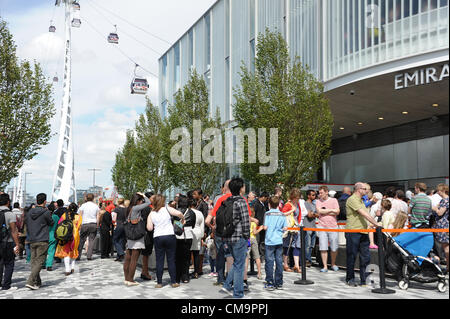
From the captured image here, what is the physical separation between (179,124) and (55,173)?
684 inches

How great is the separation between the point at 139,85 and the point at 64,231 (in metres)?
37.4

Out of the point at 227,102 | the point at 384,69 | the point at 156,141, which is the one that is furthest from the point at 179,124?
the point at 384,69

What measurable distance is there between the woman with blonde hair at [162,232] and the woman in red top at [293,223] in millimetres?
2927

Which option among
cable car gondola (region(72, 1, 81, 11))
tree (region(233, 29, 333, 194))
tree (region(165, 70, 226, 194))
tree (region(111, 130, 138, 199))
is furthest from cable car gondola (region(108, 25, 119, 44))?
tree (region(233, 29, 333, 194))

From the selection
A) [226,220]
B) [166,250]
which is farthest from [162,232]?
[226,220]

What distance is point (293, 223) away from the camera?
11.7 metres

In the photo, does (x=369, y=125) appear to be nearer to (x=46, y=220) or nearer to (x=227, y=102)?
(x=227, y=102)

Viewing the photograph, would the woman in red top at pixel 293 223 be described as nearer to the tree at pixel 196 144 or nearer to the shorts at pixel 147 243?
the shorts at pixel 147 243

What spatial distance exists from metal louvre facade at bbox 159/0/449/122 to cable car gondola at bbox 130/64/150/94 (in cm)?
1231

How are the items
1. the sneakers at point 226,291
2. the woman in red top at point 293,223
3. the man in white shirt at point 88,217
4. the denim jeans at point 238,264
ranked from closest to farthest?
1. the denim jeans at point 238,264
2. the sneakers at point 226,291
3. the woman in red top at point 293,223
4. the man in white shirt at point 88,217

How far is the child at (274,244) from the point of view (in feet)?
29.6

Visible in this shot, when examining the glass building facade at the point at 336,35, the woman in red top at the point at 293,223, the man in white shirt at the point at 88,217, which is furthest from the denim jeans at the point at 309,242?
the man in white shirt at the point at 88,217

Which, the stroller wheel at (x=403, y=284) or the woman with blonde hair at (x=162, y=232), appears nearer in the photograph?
the stroller wheel at (x=403, y=284)

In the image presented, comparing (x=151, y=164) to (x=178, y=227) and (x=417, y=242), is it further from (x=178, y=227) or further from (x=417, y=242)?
(x=417, y=242)
